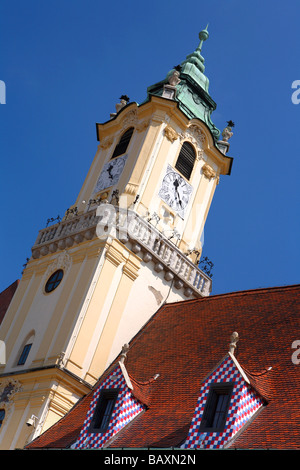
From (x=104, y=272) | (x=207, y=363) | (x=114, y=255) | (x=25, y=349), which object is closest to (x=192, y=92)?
(x=114, y=255)

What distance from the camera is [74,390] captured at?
19.4 m

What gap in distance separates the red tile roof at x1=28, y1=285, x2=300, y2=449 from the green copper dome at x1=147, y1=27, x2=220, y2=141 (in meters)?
7.66

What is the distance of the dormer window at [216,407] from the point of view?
45.9ft

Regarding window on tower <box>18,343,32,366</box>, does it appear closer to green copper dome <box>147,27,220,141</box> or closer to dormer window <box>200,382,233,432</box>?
dormer window <box>200,382,233,432</box>

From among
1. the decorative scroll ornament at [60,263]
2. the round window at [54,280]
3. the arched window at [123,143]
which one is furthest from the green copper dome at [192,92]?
the round window at [54,280]

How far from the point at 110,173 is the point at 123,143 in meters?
1.29

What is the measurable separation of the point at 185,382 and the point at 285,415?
363 cm

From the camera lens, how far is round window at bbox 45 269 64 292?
22203mm

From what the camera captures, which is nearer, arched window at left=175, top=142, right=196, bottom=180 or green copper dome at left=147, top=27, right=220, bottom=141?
arched window at left=175, top=142, right=196, bottom=180

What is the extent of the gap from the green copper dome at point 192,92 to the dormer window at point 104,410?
38.0 feet

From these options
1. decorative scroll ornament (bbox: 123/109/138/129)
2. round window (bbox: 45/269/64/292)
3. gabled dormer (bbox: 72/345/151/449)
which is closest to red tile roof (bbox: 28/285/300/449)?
gabled dormer (bbox: 72/345/151/449)

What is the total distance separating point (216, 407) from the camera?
1438 cm
